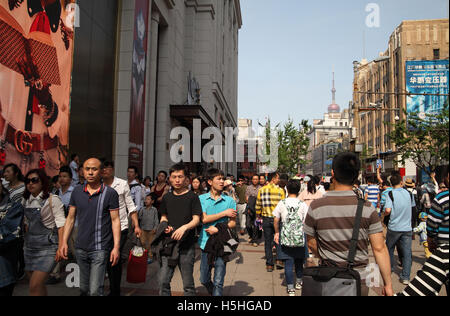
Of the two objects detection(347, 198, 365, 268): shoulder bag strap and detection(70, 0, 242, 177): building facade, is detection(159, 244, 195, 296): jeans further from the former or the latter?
detection(70, 0, 242, 177): building facade

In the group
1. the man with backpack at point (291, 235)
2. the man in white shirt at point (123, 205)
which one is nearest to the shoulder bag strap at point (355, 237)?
the man with backpack at point (291, 235)

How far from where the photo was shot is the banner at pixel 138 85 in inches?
611

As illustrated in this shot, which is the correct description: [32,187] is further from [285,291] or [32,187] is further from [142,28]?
[142,28]

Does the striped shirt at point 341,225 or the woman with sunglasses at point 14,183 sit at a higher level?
the woman with sunglasses at point 14,183

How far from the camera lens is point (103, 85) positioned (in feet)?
46.6

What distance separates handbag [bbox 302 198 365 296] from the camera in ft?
8.83

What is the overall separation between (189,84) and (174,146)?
6552mm

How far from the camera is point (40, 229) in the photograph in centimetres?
443

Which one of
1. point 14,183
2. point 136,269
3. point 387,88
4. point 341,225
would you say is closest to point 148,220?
point 136,269

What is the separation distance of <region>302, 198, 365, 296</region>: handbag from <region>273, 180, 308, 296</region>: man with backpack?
3.14 meters

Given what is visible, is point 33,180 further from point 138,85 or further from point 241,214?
point 138,85

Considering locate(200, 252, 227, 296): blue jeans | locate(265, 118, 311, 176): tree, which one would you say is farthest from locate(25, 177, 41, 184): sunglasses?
locate(265, 118, 311, 176): tree

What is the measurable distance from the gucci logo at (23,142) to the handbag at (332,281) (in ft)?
25.3

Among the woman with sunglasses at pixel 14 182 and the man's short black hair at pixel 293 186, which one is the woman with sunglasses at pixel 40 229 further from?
the man's short black hair at pixel 293 186
